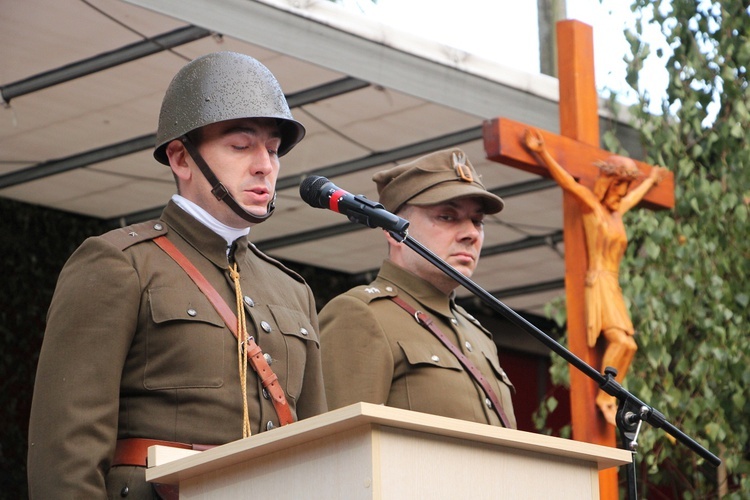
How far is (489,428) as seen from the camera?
6.37 ft

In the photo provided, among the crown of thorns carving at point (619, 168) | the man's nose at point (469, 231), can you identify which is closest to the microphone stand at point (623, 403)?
the man's nose at point (469, 231)

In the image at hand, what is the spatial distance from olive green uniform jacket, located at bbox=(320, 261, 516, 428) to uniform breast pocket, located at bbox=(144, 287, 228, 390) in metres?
0.84

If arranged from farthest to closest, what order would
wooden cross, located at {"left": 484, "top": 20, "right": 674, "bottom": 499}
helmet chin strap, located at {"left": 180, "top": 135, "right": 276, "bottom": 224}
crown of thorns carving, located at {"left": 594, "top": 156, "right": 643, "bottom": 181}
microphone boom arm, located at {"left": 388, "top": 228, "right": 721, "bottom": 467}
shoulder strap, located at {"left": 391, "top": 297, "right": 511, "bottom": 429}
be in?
crown of thorns carving, located at {"left": 594, "top": 156, "right": 643, "bottom": 181}, wooden cross, located at {"left": 484, "top": 20, "right": 674, "bottom": 499}, shoulder strap, located at {"left": 391, "top": 297, "right": 511, "bottom": 429}, microphone boom arm, located at {"left": 388, "top": 228, "right": 721, "bottom": 467}, helmet chin strap, located at {"left": 180, "top": 135, "right": 276, "bottom": 224}

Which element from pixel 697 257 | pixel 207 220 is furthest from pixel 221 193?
pixel 697 257

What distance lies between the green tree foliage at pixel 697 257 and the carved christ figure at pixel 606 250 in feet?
2.55

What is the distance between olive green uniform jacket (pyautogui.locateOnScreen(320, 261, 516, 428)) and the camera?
3.25 m

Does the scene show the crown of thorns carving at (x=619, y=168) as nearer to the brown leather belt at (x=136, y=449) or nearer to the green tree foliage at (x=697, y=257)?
the green tree foliage at (x=697, y=257)

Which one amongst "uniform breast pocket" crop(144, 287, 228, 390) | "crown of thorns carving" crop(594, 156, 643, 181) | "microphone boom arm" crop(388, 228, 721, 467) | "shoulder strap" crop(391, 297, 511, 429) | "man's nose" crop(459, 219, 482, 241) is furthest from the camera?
"crown of thorns carving" crop(594, 156, 643, 181)

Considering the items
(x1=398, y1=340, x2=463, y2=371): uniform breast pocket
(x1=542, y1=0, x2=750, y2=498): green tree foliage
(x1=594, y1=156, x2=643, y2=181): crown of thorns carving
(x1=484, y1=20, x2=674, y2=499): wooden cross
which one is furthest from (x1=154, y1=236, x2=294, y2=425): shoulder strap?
(x1=542, y1=0, x2=750, y2=498): green tree foliage

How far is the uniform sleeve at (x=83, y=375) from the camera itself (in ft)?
7.25

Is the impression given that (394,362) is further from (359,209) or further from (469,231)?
(359,209)

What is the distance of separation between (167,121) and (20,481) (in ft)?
16.5

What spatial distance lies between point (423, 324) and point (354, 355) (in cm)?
27

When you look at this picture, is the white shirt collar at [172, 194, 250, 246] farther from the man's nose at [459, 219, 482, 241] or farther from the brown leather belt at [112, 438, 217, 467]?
the man's nose at [459, 219, 482, 241]
